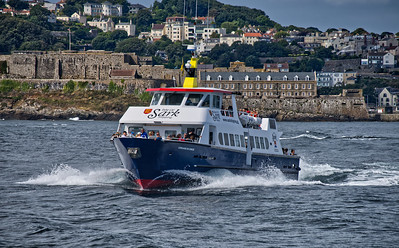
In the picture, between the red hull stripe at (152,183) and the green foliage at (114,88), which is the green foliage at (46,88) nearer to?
the green foliage at (114,88)

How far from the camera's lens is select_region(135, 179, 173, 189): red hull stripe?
32125mm

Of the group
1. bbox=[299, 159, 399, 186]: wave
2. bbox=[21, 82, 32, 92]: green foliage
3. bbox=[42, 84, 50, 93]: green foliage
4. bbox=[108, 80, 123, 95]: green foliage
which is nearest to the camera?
bbox=[299, 159, 399, 186]: wave

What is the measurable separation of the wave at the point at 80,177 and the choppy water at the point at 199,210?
0.17ft

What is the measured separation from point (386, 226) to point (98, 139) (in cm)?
4476

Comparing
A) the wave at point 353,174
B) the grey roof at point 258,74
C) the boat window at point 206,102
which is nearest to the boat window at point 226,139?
the boat window at point 206,102

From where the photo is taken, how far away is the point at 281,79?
155 meters

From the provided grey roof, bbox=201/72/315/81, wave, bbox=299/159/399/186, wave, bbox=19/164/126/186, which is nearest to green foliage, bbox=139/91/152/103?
grey roof, bbox=201/72/315/81

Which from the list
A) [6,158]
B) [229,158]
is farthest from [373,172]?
[6,158]

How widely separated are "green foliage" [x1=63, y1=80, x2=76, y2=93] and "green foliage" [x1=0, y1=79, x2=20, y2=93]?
30.1 ft

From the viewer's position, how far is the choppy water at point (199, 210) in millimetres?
23828

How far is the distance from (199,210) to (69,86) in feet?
378

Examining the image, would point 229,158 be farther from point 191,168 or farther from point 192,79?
point 192,79

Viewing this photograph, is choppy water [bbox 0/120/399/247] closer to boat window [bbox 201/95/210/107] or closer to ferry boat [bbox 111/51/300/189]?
ferry boat [bbox 111/51/300/189]

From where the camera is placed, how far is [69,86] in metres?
140
